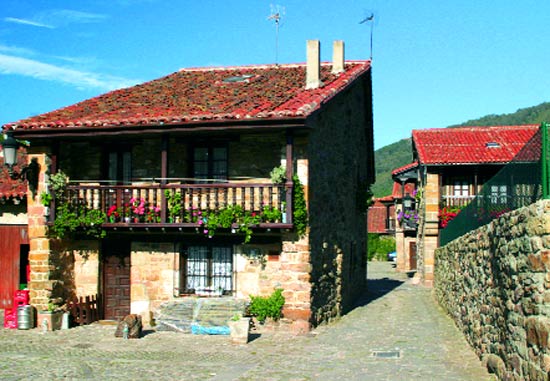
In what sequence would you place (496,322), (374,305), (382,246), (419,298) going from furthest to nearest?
(382,246) → (419,298) → (374,305) → (496,322)

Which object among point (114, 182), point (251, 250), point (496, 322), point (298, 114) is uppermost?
point (298, 114)

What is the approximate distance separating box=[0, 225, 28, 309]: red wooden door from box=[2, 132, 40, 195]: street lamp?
289cm

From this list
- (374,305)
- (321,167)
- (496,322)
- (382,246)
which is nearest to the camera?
(496,322)

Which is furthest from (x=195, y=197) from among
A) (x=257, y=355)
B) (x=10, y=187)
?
(x=10, y=187)

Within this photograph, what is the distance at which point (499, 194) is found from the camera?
921 centimetres

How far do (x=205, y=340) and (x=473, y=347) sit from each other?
5599 millimetres

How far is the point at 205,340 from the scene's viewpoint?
13.7m

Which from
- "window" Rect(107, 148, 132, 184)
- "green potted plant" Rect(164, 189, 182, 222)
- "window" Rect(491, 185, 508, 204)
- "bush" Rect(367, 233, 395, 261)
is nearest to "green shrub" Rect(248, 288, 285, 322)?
"green potted plant" Rect(164, 189, 182, 222)

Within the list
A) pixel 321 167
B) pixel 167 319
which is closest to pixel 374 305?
pixel 321 167

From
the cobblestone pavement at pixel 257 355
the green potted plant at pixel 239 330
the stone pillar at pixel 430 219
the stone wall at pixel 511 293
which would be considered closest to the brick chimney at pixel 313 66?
the stone wall at pixel 511 293

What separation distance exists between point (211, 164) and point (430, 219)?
13.5 m

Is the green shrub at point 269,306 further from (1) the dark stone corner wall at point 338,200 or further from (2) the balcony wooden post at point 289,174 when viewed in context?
(2) the balcony wooden post at point 289,174

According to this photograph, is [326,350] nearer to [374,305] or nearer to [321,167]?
[321,167]

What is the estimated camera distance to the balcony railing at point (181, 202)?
14.0 m
